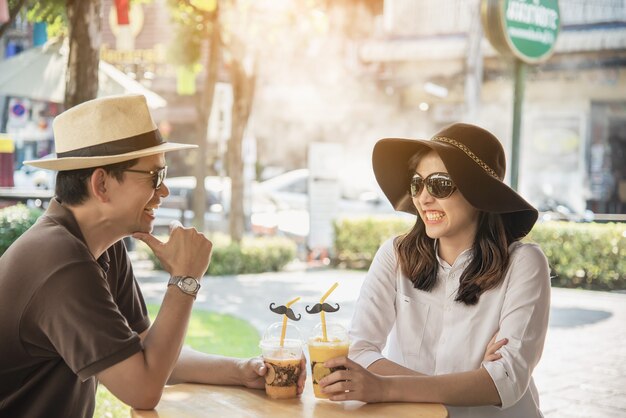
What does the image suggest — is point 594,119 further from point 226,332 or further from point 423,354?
point 423,354

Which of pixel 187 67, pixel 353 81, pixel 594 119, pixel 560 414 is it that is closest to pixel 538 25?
pixel 560 414

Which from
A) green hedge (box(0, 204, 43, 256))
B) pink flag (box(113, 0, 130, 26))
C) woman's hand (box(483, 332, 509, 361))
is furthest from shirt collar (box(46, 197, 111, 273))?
green hedge (box(0, 204, 43, 256))

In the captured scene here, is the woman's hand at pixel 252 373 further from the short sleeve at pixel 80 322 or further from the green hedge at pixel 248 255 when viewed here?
the green hedge at pixel 248 255

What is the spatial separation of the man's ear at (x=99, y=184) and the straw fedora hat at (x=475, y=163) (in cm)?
108

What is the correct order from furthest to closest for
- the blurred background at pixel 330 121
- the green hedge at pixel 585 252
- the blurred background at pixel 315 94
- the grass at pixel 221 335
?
the blurred background at pixel 315 94 → the green hedge at pixel 585 252 → the blurred background at pixel 330 121 → the grass at pixel 221 335

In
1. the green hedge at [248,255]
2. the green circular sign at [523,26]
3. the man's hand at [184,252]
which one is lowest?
the green hedge at [248,255]

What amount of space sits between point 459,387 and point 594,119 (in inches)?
675

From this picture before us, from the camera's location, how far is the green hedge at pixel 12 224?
698 centimetres

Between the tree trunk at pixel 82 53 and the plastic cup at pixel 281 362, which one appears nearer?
the plastic cup at pixel 281 362

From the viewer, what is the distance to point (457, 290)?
2.78m

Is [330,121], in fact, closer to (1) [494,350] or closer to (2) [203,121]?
(2) [203,121]

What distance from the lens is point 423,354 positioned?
2803 millimetres

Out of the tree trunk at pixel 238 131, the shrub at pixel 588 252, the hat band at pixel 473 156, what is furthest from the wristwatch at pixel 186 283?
the tree trunk at pixel 238 131

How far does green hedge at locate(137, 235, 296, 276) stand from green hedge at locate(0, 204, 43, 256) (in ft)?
13.4
